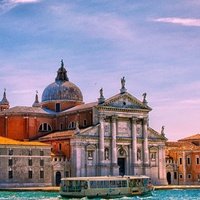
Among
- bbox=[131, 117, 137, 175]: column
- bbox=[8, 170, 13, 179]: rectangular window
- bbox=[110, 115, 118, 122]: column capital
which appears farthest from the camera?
bbox=[131, 117, 137, 175]: column

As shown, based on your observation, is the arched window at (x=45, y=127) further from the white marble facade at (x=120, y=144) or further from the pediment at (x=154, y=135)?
the pediment at (x=154, y=135)

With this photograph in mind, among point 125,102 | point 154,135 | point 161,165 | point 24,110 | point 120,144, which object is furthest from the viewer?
point 24,110

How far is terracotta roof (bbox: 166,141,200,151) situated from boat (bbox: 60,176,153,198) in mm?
27998

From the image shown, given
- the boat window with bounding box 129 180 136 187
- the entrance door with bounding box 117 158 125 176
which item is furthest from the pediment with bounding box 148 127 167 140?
the boat window with bounding box 129 180 136 187

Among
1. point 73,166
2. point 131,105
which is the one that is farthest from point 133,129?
point 73,166

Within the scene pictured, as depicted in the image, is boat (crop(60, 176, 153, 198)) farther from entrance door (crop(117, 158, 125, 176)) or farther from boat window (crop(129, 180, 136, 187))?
entrance door (crop(117, 158, 125, 176))

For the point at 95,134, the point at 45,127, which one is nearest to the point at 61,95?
the point at 45,127

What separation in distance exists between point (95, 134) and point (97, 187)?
1886cm

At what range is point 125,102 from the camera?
7025 cm

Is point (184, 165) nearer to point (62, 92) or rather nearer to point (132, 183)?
point (62, 92)

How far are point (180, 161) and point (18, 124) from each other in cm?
2106

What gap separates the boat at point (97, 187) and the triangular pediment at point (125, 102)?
18.6 m

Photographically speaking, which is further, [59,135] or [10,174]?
[59,135]

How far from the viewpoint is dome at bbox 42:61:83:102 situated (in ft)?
257
